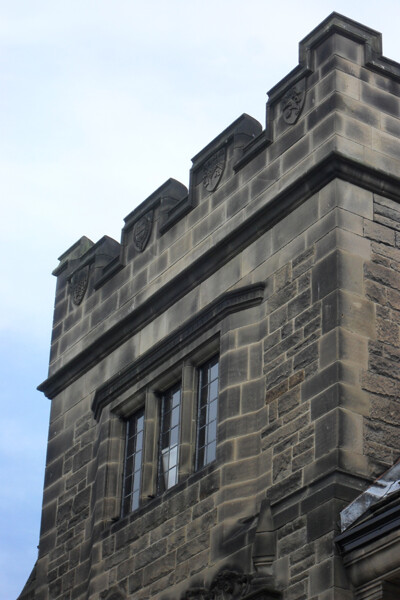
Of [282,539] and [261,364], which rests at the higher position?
[261,364]

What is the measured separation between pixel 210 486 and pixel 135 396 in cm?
236

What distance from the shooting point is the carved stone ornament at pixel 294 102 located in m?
15.5

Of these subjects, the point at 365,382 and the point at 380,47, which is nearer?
the point at 365,382

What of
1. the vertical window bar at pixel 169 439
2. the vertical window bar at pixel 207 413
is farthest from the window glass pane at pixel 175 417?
the vertical window bar at pixel 207 413

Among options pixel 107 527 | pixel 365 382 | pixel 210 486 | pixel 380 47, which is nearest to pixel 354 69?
pixel 380 47

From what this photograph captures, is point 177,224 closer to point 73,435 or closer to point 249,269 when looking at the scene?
point 249,269

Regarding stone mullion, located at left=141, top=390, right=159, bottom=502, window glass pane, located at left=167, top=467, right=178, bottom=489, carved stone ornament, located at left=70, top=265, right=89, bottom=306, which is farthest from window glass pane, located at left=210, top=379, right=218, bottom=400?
carved stone ornament, located at left=70, top=265, right=89, bottom=306

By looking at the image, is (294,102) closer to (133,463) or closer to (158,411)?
(158,411)

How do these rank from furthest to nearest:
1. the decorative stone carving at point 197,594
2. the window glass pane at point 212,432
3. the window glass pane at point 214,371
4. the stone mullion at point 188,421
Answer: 1. the window glass pane at point 214,371
2. the stone mullion at point 188,421
3. the window glass pane at point 212,432
4. the decorative stone carving at point 197,594

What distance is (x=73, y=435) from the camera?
60.2ft

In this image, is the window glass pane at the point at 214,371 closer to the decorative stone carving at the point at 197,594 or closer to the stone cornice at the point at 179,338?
the stone cornice at the point at 179,338

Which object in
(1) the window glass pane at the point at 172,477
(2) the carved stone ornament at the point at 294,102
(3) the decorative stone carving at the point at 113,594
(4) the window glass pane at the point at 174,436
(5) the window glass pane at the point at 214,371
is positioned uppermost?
(2) the carved stone ornament at the point at 294,102

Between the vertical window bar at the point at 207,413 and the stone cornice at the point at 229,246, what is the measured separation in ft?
3.64

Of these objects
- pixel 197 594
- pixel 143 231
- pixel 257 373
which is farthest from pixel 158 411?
pixel 197 594
